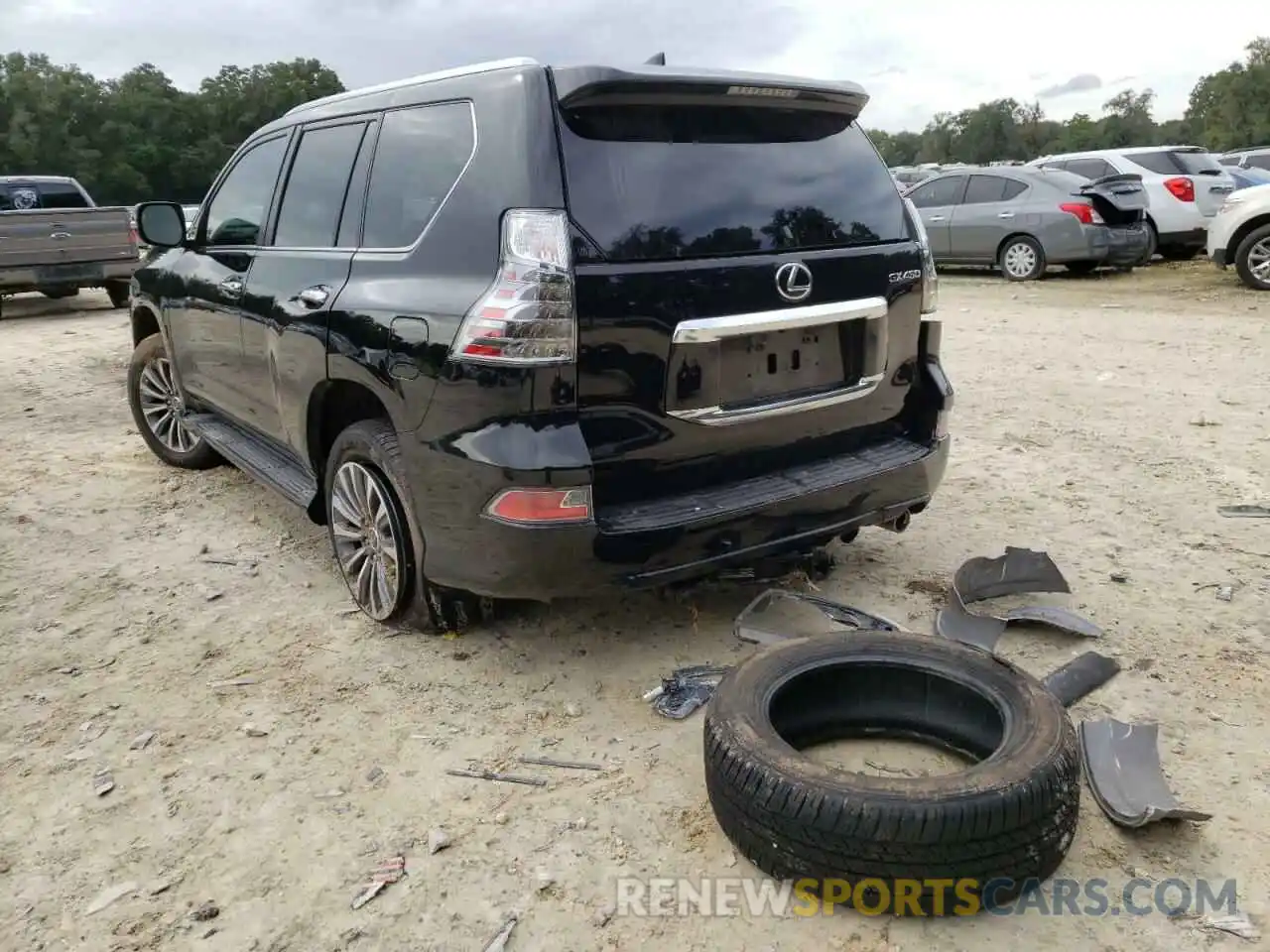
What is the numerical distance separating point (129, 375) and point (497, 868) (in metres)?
4.76

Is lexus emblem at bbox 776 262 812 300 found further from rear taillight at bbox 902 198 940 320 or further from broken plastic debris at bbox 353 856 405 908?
broken plastic debris at bbox 353 856 405 908

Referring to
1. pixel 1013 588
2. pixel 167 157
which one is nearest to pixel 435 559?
pixel 1013 588

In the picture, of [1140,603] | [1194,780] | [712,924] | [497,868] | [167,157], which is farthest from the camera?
[167,157]

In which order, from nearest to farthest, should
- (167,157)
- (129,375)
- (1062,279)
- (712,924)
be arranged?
(712,924), (129,375), (1062,279), (167,157)

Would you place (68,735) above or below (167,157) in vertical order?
below

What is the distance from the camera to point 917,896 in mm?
2215

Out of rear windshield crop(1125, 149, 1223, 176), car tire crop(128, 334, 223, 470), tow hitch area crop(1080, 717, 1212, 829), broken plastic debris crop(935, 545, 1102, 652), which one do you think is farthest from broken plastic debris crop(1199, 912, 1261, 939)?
rear windshield crop(1125, 149, 1223, 176)

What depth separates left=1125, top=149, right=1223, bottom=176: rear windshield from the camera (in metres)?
14.5

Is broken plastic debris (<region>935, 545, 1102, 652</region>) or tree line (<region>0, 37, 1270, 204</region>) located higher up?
tree line (<region>0, 37, 1270, 204</region>)

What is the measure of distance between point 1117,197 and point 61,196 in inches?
594

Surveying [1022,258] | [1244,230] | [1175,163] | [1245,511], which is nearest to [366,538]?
[1245,511]

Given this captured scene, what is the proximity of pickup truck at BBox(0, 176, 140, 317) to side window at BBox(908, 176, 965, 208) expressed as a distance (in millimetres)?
11115

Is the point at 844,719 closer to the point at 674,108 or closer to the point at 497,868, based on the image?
the point at 497,868

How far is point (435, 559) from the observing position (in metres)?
3.23
